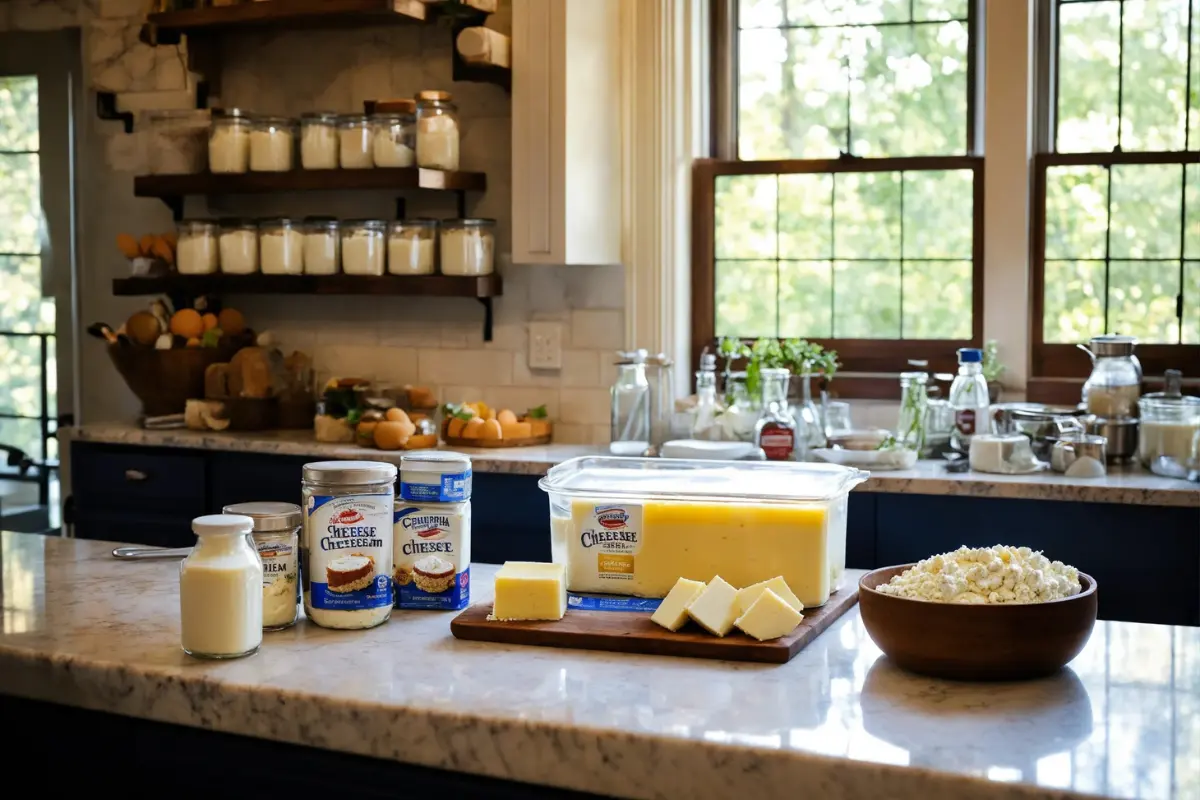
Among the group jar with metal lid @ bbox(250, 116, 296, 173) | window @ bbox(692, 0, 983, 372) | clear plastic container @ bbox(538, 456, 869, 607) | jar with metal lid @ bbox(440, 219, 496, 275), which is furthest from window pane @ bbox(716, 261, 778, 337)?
clear plastic container @ bbox(538, 456, 869, 607)

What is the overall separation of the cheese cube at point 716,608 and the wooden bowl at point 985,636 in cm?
21

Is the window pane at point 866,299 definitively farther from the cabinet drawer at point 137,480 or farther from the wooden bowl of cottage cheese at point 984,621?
the wooden bowl of cottage cheese at point 984,621

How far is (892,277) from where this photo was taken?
14.1 ft

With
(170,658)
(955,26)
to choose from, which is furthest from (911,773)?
(955,26)

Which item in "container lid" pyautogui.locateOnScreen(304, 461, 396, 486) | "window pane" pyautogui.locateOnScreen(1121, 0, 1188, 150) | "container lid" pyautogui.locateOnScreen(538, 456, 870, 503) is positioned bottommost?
"container lid" pyautogui.locateOnScreen(538, 456, 870, 503)

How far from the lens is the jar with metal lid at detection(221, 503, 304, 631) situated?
191cm

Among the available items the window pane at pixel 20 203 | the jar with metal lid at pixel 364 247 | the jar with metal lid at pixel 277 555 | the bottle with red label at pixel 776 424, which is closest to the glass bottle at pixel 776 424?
the bottle with red label at pixel 776 424

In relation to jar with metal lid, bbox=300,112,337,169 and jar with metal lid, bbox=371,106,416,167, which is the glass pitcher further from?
jar with metal lid, bbox=300,112,337,169

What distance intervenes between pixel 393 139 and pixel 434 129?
13cm

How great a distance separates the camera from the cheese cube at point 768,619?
1.84m

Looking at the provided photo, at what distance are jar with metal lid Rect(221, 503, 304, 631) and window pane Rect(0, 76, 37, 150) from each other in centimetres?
357

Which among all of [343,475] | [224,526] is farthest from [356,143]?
[224,526]

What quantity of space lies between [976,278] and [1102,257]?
1.17 feet

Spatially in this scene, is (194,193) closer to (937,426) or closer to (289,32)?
(289,32)
